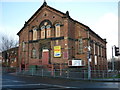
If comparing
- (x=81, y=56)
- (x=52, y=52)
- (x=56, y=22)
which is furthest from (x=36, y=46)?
(x=81, y=56)

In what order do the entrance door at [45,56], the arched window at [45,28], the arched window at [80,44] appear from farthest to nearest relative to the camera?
the arched window at [45,28] < the entrance door at [45,56] < the arched window at [80,44]

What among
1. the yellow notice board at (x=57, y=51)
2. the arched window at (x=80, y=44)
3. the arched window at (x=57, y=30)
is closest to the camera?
the yellow notice board at (x=57, y=51)

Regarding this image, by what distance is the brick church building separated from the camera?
31.1m

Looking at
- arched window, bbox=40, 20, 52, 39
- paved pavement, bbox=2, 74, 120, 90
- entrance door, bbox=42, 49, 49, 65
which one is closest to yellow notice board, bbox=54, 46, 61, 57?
entrance door, bbox=42, 49, 49, 65

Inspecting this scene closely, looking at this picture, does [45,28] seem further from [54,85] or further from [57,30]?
[54,85]

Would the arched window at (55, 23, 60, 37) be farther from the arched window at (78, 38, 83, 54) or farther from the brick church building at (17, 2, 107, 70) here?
the arched window at (78, 38, 83, 54)

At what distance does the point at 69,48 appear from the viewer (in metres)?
31.0

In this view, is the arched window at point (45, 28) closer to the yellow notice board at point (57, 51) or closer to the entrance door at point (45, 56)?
the entrance door at point (45, 56)

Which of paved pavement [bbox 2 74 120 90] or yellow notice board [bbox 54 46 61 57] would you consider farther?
yellow notice board [bbox 54 46 61 57]

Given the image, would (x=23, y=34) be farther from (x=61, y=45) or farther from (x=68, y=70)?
(x=68, y=70)

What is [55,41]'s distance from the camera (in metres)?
32.8

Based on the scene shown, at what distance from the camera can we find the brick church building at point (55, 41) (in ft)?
102

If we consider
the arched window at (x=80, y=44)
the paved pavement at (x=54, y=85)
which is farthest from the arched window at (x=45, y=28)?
the paved pavement at (x=54, y=85)

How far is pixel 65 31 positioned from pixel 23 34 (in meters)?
13.1
